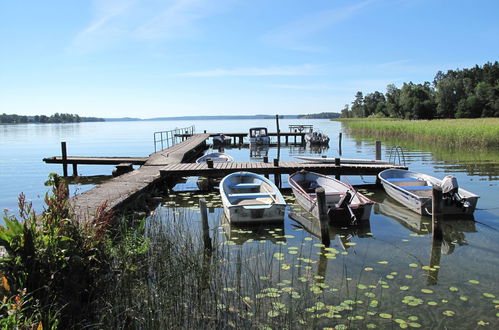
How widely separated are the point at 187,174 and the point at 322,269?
8.14m

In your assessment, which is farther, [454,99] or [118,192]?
[454,99]

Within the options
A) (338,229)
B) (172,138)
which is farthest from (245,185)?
(172,138)

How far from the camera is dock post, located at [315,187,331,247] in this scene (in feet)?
24.4

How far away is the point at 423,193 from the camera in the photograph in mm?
10703

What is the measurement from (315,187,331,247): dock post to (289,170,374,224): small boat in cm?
119

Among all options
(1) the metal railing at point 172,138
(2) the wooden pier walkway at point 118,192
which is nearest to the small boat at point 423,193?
(2) the wooden pier walkway at point 118,192

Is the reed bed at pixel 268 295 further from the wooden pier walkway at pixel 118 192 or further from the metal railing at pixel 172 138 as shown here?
the metal railing at pixel 172 138

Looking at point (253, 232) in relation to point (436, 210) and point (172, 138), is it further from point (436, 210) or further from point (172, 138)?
point (172, 138)

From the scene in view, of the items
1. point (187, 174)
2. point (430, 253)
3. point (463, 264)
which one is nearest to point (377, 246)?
point (430, 253)

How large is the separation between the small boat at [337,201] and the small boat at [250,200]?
779mm

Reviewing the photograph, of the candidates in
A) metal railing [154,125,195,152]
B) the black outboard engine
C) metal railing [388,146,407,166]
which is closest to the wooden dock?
the black outboard engine

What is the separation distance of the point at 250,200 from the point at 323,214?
303cm

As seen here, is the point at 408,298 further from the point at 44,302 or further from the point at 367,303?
the point at 44,302

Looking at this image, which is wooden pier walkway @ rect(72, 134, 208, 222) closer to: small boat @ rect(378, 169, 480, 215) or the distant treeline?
small boat @ rect(378, 169, 480, 215)
